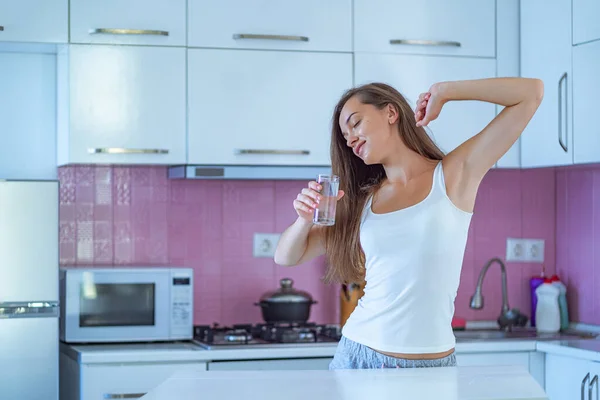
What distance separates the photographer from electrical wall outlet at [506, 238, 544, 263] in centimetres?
410

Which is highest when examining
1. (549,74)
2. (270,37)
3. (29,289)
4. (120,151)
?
(270,37)

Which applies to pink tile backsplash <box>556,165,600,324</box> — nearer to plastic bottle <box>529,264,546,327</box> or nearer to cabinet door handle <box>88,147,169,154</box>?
plastic bottle <box>529,264,546,327</box>

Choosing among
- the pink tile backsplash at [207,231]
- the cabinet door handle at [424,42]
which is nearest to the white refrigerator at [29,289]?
the pink tile backsplash at [207,231]

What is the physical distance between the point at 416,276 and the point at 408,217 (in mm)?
147

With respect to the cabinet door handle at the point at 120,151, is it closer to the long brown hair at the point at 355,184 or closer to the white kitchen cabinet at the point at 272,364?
the white kitchen cabinet at the point at 272,364

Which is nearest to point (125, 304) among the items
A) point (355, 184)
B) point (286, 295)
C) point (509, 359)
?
point (286, 295)

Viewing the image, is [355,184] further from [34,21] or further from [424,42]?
[34,21]

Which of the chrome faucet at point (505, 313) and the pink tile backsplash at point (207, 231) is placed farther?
the chrome faucet at point (505, 313)

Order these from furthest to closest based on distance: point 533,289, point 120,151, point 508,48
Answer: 1. point 533,289
2. point 508,48
3. point 120,151

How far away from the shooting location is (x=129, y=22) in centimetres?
343

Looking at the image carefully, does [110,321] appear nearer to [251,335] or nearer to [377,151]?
[251,335]

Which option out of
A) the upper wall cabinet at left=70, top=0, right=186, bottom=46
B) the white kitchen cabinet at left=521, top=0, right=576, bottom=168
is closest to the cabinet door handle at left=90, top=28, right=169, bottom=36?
the upper wall cabinet at left=70, top=0, right=186, bottom=46

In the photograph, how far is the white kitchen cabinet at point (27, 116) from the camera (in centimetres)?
369

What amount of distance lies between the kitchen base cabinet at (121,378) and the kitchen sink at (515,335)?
1.07m
